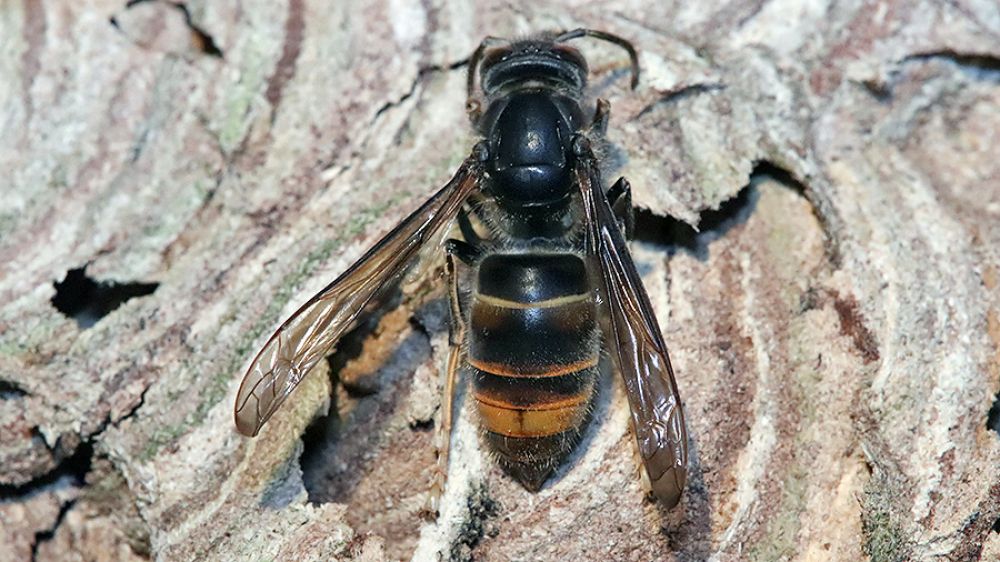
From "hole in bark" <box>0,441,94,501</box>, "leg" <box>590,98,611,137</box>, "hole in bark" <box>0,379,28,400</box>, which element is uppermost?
"leg" <box>590,98,611,137</box>

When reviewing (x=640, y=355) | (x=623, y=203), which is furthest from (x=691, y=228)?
(x=640, y=355)

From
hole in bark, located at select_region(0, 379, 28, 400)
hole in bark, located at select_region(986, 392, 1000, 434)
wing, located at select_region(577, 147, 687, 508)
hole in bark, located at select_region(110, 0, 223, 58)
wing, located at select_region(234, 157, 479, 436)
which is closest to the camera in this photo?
wing, located at select_region(577, 147, 687, 508)

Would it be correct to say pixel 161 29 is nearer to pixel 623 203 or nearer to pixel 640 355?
pixel 623 203

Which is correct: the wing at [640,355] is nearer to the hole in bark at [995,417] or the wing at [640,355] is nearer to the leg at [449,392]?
the leg at [449,392]

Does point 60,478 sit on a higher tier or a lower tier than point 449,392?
lower

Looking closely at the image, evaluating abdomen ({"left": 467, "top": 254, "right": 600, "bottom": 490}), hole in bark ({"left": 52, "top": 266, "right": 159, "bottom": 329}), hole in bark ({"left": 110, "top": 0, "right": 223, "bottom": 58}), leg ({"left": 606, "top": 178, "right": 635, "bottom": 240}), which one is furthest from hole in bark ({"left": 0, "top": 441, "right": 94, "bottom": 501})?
leg ({"left": 606, "top": 178, "right": 635, "bottom": 240})

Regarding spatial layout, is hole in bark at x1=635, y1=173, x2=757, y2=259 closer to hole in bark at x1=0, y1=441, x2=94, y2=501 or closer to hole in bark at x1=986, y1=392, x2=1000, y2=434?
hole in bark at x1=986, y1=392, x2=1000, y2=434
